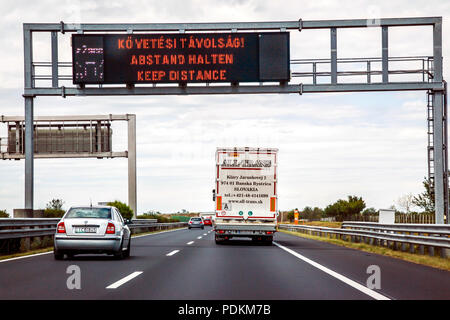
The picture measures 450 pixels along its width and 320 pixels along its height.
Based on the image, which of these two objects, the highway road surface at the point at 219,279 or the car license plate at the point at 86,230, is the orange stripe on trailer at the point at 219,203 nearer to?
the highway road surface at the point at 219,279

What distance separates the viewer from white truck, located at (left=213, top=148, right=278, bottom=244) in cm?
2367

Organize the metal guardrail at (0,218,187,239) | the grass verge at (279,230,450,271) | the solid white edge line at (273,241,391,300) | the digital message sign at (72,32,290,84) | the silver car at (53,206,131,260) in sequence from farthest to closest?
1. the digital message sign at (72,32,290,84)
2. the metal guardrail at (0,218,187,239)
3. the silver car at (53,206,131,260)
4. the grass verge at (279,230,450,271)
5. the solid white edge line at (273,241,391,300)

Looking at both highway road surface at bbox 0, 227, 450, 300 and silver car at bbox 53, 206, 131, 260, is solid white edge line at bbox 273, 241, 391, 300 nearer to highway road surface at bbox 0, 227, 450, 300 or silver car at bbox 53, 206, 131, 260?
highway road surface at bbox 0, 227, 450, 300

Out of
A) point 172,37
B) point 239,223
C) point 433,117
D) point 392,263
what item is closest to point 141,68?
point 172,37

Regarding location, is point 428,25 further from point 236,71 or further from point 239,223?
point 239,223

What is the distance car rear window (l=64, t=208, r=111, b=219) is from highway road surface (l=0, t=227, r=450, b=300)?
44.1 inches

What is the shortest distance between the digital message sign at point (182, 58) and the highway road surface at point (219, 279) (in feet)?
32.0

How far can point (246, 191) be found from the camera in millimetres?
23766

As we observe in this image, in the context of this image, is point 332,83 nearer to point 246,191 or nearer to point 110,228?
point 246,191

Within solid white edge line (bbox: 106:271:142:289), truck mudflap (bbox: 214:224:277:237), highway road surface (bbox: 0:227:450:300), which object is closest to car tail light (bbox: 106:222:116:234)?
highway road surface (bbox: 0:227:450:300)

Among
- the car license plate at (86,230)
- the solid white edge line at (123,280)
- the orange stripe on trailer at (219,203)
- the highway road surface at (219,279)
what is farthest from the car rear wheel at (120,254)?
the orange stripe on trailer at (219,203)

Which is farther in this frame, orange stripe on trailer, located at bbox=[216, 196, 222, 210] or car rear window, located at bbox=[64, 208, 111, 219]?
orange stripe on trailer, located at bbox=[216, 196, 222, 210]

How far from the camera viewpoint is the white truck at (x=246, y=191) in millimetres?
23672
